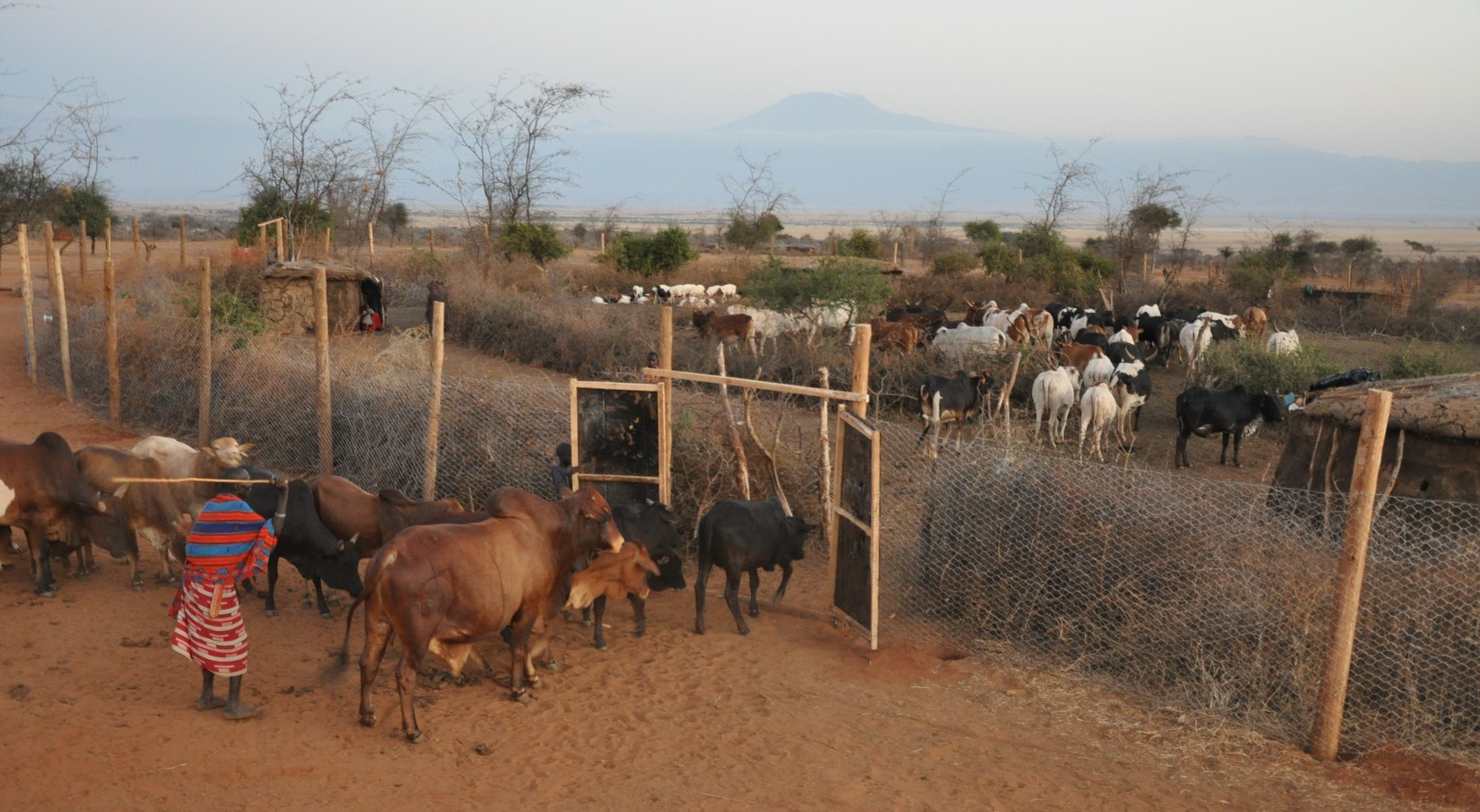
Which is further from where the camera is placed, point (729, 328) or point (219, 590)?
point (729, 328)

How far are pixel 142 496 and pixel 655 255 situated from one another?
22.6m

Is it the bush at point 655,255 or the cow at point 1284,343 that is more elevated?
the bush at point 655,255

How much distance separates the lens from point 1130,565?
750cm

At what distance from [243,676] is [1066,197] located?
32302 mm

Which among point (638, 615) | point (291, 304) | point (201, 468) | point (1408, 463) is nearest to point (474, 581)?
point (638, 615)

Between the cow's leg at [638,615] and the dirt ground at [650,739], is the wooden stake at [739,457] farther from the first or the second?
the dirt ground at [650,739]

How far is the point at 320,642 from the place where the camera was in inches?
313

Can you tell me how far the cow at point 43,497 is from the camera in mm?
8477

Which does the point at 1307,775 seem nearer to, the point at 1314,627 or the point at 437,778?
the point at 1314,627

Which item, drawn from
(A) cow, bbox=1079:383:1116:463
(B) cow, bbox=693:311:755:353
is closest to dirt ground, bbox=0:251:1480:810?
(A) cow, bbox=1079:383:1116:463

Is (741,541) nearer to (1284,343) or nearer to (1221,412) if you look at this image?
(1221,412)

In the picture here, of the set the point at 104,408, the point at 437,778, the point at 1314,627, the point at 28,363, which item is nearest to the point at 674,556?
the point at 437,778

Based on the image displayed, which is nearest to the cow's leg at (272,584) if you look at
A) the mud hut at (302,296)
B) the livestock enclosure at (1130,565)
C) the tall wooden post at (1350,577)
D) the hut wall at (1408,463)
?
the livestock enclosure at (1130,565)

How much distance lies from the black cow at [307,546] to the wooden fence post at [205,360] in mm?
5110
